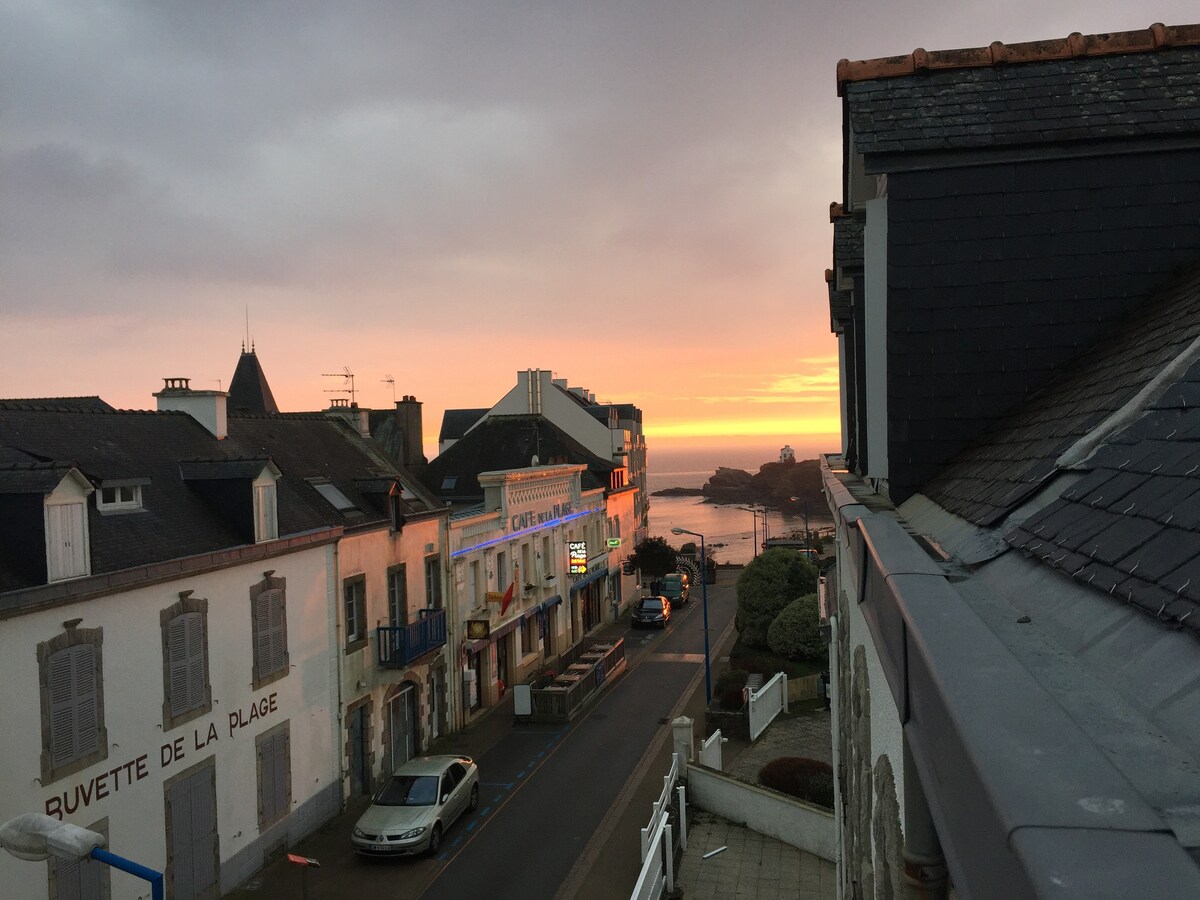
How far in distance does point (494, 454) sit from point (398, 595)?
20029mm

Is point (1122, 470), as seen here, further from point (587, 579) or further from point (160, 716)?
point (587, 579)

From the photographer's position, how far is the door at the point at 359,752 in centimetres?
2256

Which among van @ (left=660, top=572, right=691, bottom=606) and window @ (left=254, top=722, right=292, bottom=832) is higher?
window @ (left=254, top=722, right=292, bottom=832)

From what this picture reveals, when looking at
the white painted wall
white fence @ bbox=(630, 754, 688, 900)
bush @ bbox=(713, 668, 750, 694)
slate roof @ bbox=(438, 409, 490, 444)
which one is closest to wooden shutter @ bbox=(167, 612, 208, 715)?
the white painted wall

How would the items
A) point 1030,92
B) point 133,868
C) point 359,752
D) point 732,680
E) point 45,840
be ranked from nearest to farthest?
1. point 1030,92
2. point 45,840
3. point 133,868
4. point 359,752
5. point 732,680

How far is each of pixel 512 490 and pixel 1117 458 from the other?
31307 mm

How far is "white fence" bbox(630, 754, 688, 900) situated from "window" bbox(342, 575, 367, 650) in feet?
28.7

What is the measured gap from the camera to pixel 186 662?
16594mm

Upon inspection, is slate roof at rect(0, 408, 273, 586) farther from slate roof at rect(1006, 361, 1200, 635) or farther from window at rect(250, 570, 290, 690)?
slate roof at rect(1006, 361, 1200, 635)

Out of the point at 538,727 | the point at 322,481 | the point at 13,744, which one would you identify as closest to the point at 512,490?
the point at 538,727

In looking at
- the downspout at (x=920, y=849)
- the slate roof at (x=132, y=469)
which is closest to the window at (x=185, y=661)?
the slate roof at (x=132, y=469)

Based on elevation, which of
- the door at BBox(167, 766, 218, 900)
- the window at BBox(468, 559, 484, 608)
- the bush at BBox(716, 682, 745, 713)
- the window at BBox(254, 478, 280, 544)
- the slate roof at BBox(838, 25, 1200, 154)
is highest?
Answer: the slate roof at BBox(838, 25, 1200, 154)

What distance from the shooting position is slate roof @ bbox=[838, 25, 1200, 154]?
20.9ft

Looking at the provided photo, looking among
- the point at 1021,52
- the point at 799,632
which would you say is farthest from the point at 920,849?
the point at 799,632
